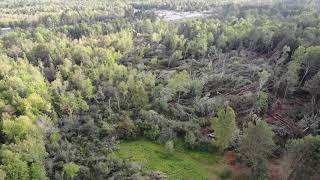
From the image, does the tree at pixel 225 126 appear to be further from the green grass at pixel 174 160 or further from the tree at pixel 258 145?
the tree at pixel 258 145

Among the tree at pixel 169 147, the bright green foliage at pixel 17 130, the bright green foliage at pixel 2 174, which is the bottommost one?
the tree at pixel 169 147

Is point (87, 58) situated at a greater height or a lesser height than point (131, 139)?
greater

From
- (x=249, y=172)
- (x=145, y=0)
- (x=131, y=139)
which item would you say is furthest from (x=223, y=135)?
(x=145, y=0)

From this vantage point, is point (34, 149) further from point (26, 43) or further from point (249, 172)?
point (26, 43)

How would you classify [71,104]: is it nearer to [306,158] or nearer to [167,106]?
[167,106]

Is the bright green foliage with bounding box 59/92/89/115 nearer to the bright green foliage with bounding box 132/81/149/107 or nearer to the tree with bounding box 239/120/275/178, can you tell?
the bright green foliage with bounding box 132/81/149/107

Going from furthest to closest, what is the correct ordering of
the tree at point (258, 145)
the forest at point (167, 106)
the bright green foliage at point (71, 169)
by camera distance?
the forest at point (167, 106) < the bright green foliage at point (71, 169) < the tree at point (258, 145)

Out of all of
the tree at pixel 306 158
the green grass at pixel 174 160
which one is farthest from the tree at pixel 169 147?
the tree at pixel 306 158
